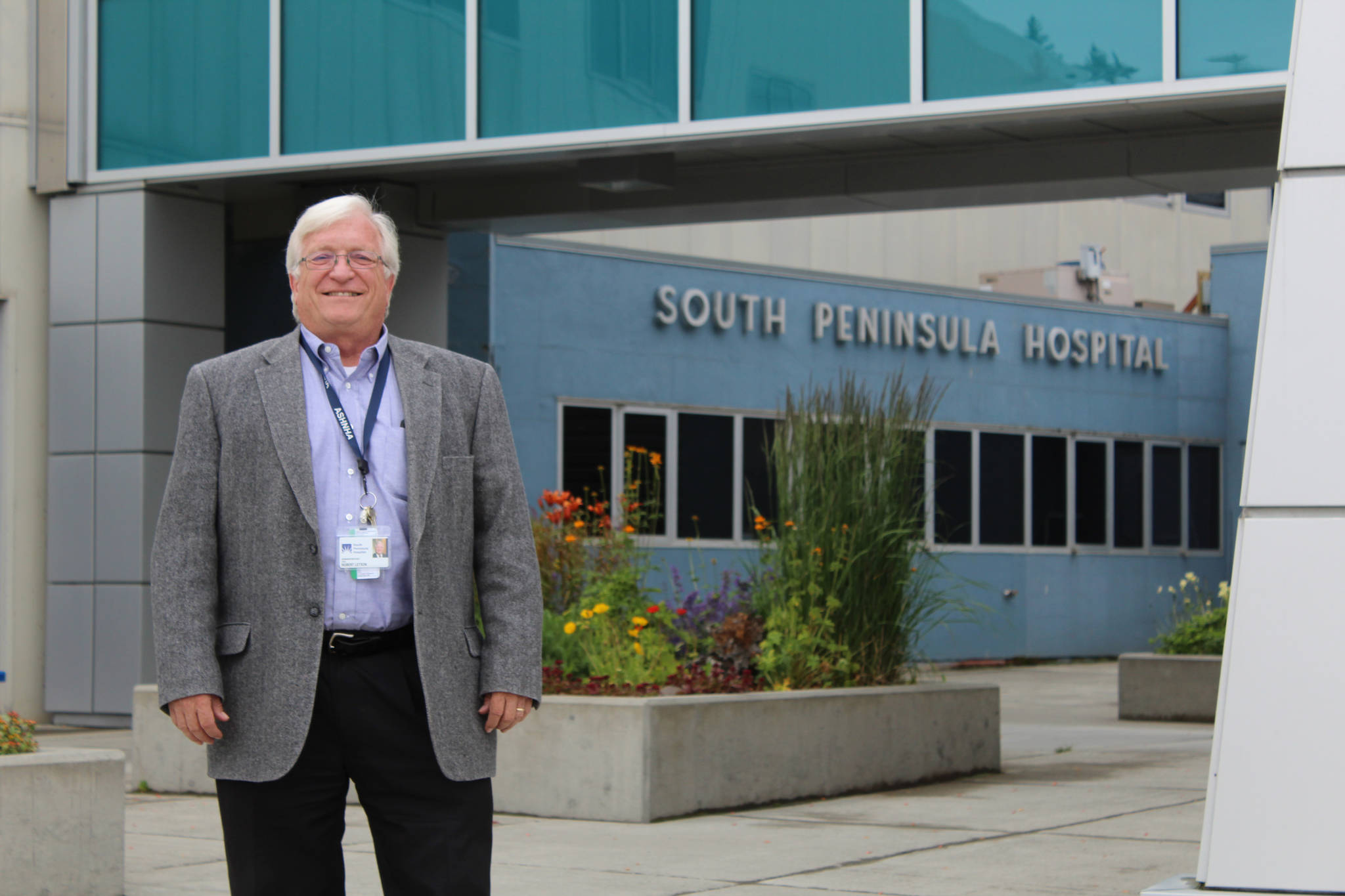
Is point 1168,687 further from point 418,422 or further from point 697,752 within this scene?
point 418,422

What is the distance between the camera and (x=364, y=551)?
387 cm

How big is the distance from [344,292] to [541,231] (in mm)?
12081

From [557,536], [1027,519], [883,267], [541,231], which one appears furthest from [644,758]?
[883,267]

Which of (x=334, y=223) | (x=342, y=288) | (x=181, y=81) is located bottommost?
(x=342, y=288)

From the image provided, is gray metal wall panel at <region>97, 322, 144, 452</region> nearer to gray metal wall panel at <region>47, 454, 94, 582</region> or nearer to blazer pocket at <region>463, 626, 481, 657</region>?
gray metal wall panel at <region>47, 454, 94, 582</region>

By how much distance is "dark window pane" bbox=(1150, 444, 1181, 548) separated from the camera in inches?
1014

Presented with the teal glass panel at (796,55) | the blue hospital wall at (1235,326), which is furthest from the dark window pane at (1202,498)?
the teal glass panel at (796,55)

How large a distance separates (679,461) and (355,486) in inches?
616

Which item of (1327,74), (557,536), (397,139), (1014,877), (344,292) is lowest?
(1014,877)

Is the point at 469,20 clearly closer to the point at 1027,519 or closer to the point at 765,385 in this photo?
the point at 765,385

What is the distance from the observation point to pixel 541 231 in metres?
16.0

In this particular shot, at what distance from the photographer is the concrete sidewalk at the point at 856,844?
7414mm

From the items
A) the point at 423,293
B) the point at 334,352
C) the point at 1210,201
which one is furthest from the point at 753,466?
the point at 1210,201

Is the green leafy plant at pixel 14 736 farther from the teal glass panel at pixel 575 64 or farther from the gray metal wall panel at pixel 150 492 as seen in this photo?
the gray metal wall panel at pixel 150 492
